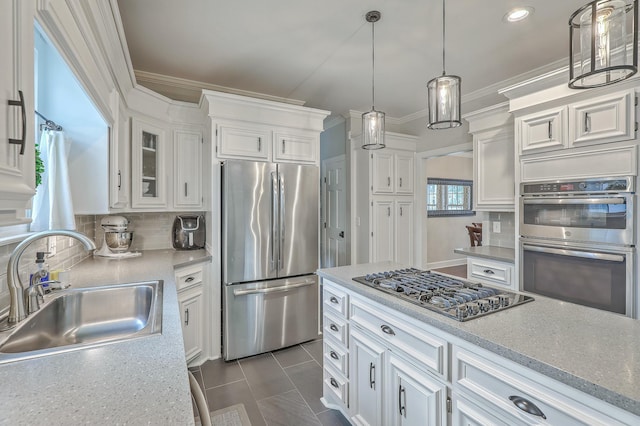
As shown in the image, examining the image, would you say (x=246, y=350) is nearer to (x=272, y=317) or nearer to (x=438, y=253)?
(x=272, y=317)

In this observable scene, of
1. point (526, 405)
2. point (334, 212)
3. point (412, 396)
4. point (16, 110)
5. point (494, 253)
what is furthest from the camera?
point (334, 212)

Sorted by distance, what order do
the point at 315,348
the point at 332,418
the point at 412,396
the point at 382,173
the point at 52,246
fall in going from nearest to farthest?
1. the point at 412,396
2. the point at 52,246
3. the point at 332,418
4. the point at 315,348
5. the point at 382,173

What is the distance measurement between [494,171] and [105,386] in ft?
10.9

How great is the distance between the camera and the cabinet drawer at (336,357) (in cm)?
187

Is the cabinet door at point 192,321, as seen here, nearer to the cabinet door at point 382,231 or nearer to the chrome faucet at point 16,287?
the chrome faucet at point 16,287

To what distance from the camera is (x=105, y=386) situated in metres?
0.79

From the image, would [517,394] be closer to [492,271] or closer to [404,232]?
[492,271]

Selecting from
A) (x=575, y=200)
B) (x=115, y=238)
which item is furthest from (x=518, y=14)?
(x=115, y=238)

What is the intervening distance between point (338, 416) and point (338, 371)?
1.16 ft

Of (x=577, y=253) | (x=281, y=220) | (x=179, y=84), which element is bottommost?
(x=577, y=253)

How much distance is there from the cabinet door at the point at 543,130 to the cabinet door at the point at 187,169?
297 centimetres

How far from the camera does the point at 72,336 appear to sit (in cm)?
145

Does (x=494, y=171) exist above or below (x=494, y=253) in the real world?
above

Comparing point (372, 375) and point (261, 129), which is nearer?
point (372, 375)
